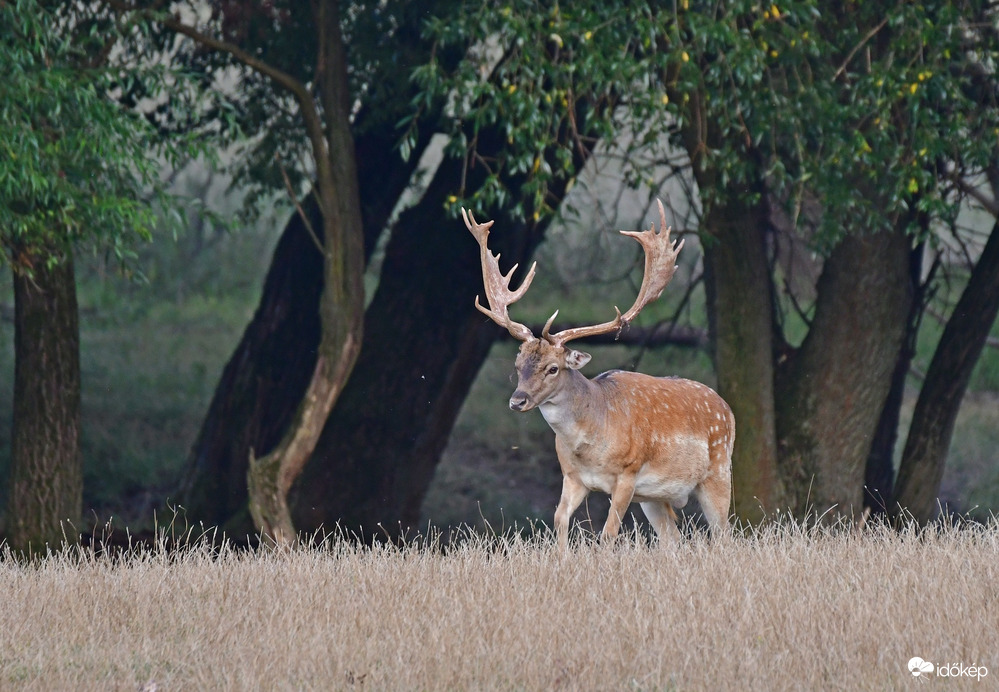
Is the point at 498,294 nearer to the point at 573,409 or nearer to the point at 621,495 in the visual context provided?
the point at 573,409

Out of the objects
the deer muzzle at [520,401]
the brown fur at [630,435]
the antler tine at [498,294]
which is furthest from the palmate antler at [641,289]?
the deer muzzle at [520,401]

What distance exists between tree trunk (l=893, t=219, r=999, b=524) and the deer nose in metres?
4.06

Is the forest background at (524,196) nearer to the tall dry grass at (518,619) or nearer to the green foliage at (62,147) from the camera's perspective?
the green foliage at (62,147)

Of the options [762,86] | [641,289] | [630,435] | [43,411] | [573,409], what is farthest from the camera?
[43,411]

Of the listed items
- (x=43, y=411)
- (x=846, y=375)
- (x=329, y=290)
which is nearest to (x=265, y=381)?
(x=329, y=290)

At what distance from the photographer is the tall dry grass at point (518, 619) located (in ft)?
16.4

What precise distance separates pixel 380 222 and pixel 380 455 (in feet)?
7.50

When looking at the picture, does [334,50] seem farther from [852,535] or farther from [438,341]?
[852,535]

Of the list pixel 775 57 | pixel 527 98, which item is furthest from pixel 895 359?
pixel 527 98

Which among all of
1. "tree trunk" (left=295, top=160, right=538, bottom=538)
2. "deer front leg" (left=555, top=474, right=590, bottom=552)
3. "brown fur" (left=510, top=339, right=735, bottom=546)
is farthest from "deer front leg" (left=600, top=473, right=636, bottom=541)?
"tree trunk" (left=295, top=160, right=538, bottom=538)

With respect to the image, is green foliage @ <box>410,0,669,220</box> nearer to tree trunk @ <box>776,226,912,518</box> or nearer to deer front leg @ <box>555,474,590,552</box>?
deer front leg @ <box>555,474,590,552</box>

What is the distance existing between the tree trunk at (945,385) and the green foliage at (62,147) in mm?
5909

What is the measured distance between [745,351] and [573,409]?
269cm

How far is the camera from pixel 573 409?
794 cm
